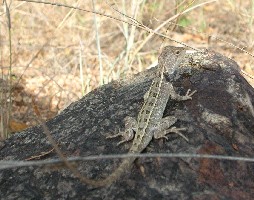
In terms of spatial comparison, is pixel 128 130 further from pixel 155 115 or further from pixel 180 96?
pixel 180 96

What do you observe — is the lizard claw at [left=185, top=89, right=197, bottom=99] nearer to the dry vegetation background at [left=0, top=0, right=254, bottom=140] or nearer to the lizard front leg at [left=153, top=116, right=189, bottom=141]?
the lizard front leg at [left=153, top=116, right=189, bottom=141]

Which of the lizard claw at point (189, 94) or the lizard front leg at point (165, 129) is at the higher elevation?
the lizard claw at point (189, 94)

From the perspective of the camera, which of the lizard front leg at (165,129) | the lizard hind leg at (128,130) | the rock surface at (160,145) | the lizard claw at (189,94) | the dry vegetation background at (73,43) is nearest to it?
the rock surface at (160,145)

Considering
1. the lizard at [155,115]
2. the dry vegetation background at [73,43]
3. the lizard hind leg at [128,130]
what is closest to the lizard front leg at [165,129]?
the lizard at [155,115]

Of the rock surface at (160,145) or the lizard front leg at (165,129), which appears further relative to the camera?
the lizard front leg at (165,129)

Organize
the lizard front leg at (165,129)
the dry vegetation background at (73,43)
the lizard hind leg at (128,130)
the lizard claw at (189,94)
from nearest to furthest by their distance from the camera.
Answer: the lizard front leg at (165,129) → the lizard hind leg at (128,130) → the lizard claw at (189,94) → the dry vegetation background at (73,43)

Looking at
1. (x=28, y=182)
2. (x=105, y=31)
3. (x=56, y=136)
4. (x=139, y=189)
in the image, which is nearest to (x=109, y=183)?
(x=139, y=189)

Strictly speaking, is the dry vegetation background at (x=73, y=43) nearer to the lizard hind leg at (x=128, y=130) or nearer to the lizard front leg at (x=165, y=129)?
the lizard hind leg at (x=128, y=130)

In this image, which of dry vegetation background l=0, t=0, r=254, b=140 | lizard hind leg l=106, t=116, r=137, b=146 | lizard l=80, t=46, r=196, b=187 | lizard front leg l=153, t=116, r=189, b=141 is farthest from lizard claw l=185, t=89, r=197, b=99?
dry vegetation background l=0, t=0, r=254, b=140
